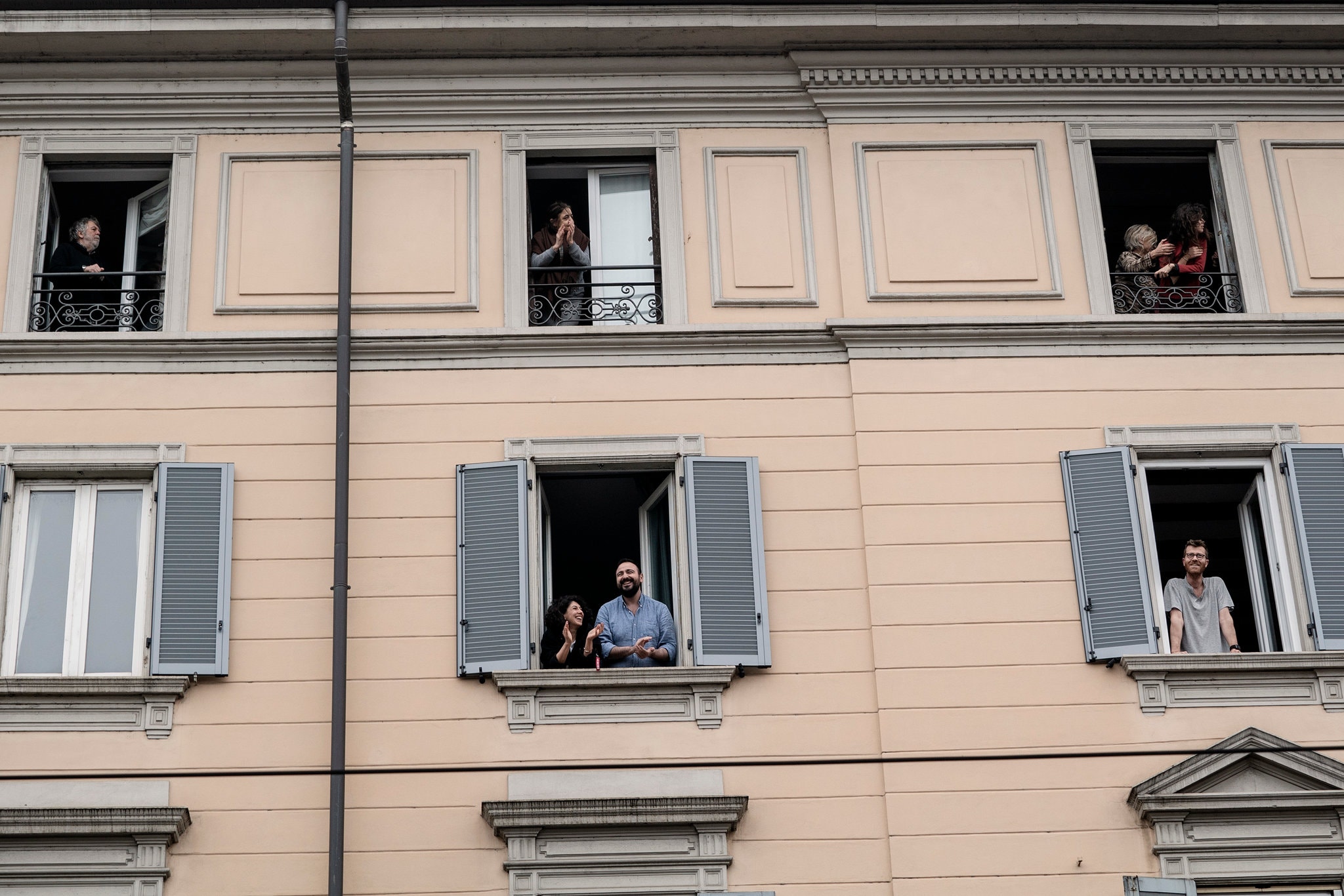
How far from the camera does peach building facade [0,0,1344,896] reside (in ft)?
47.0

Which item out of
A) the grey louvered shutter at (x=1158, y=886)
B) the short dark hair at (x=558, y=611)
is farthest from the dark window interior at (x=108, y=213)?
the grey louvered shutter at (x=1158, y=886)

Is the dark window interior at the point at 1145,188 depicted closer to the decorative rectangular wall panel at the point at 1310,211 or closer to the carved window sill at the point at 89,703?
the decorative rectangular wall panel at the point at 1310,211

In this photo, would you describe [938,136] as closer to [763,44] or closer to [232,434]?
[763,44]

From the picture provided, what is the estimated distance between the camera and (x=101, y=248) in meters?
17.0

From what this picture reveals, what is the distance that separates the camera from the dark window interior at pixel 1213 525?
15.9 m

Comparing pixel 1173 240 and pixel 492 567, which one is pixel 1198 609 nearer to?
pixel 1173 240

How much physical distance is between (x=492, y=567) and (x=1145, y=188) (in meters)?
7.92

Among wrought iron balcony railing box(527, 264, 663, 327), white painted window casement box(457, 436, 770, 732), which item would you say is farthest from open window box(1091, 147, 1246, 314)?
wrought iron balcony railing box(527, 264, 663, 327)

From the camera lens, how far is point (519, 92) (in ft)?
55.8

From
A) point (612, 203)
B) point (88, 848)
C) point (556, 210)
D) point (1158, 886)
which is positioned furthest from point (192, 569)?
point (1158, 886)

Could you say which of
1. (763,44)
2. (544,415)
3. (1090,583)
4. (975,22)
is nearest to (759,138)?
(763,44)

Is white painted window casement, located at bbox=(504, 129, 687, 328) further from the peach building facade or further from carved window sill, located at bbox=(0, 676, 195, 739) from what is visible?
carved window sill, located at bbox=(0, 676, 195, 739)

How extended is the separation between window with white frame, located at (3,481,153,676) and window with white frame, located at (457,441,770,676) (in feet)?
9.00

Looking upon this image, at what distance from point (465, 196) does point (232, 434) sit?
10.1 feet
